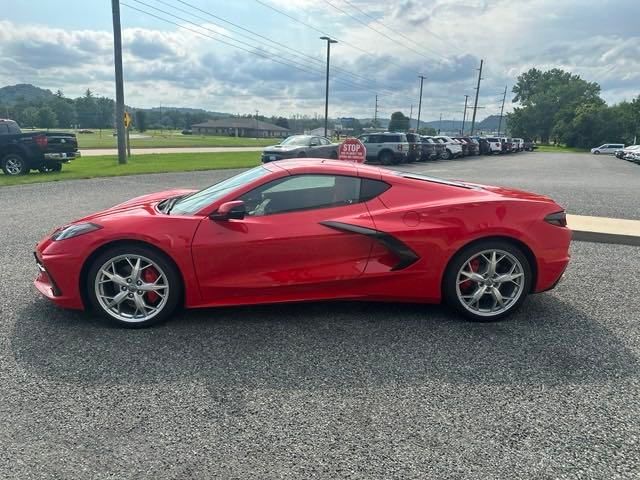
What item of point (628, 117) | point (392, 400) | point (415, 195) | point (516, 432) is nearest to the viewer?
point (516, 432)

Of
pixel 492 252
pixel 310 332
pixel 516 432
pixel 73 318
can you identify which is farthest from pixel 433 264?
pixel 73 318

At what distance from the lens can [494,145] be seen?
45031 mm

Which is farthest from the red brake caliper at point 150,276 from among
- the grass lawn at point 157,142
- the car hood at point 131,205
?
the grass lawn at point 157,142

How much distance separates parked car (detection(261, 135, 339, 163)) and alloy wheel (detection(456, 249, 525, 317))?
16.1 m

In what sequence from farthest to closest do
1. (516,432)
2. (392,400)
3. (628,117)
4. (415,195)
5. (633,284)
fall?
(628,117) → (633,284) → (415,195) → (392,400) → (516,432)

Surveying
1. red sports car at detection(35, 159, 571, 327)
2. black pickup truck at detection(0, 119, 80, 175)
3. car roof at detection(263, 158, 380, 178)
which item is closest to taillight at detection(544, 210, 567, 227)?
red sports car at detection(35, 159, 571, 327)

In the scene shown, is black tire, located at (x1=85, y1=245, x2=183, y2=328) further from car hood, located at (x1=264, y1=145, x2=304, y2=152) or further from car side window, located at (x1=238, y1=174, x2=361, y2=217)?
car hood, located at (x1=264, y1=145, x2=304, y2=152)

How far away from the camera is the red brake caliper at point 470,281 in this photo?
397 centimetres

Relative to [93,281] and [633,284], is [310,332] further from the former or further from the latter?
[633,284]

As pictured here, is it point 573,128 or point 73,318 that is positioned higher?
point 573,128

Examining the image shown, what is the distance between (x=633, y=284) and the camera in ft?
16.6

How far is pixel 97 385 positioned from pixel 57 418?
1.14 ft

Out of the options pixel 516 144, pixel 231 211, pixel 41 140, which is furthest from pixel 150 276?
pixel 516 144

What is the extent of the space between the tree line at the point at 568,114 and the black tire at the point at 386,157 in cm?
6837
